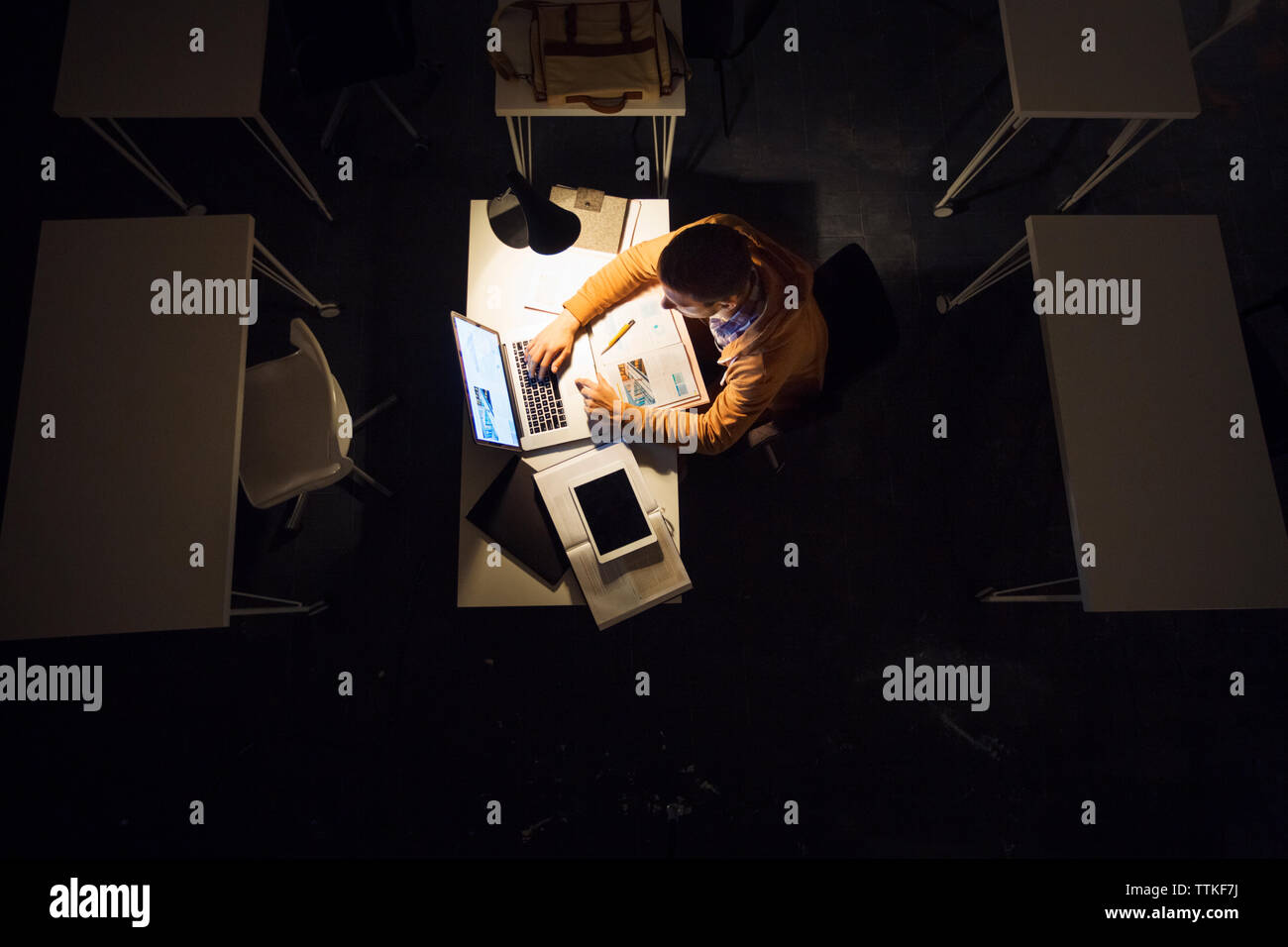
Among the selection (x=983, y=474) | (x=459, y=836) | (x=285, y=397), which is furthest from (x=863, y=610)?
(x=285, y=397)

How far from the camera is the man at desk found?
202 cm

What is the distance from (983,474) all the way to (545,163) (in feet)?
8.07

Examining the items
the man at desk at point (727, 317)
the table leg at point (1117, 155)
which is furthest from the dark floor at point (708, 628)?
the man at desk at point (727, 317)

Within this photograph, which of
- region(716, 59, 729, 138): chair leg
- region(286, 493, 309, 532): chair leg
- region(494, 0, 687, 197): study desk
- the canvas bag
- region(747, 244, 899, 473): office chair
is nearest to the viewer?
region(747, 244, 899, 473): office chair

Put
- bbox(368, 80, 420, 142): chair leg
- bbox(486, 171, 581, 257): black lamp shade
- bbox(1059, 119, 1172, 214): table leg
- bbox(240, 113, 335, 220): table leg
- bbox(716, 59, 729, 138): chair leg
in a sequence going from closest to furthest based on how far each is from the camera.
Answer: bbox(486, 171, 581, 257): black lamp shade → bbox(1059, 119, 1172, 214): table leg → bbox(240, 113, 335, 220): table leg → bbox(368, 80, 420, 142): chair leg → bbox(716, 59, 729, 138): chair leg

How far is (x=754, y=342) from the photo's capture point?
2160 millimetres

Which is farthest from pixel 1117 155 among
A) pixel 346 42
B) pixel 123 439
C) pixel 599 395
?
pixel 123 439

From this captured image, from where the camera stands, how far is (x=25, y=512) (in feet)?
7.29

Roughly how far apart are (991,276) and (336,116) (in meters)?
3.05

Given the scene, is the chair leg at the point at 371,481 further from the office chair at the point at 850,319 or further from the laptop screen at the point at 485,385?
the office chair at the point at 850,319

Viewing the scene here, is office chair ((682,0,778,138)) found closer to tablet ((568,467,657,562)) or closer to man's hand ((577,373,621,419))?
man's hand ((577,373,621,419))

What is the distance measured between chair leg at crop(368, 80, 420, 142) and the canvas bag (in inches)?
40.4

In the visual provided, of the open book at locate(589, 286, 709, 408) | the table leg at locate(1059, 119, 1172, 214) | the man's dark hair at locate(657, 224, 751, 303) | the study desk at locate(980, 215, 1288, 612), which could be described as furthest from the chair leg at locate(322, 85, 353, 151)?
the table leg at locate(1059, 119, 1172, 214)
